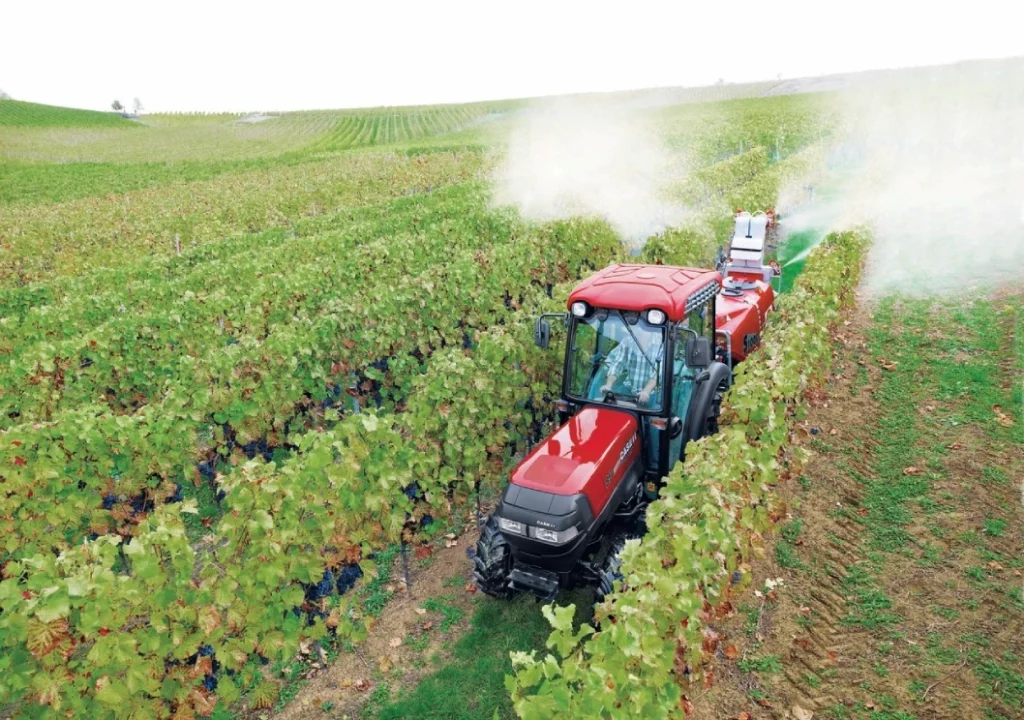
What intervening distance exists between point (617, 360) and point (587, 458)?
1211 mm

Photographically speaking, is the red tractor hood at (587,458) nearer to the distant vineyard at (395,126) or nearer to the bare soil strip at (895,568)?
the bare soil strip at (895,568)

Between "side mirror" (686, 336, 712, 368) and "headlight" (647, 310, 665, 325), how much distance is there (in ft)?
1.10

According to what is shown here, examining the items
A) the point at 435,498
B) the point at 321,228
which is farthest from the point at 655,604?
the point at 321,228

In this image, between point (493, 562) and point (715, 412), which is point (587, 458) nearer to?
point (493, 562)

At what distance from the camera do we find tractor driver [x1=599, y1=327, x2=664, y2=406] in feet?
21.3

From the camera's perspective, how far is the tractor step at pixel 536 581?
5.93m

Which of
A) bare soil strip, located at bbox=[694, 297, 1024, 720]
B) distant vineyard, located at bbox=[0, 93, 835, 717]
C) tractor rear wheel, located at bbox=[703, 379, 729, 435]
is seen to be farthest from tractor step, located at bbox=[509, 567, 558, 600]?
tractor rear wheel, located at bbox=[703, 379, 729, 435]

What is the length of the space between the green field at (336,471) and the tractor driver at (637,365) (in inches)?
51.2

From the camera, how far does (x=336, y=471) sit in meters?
6.05

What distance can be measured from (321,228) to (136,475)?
47.1 feet

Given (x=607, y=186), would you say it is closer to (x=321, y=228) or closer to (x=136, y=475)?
(x=321, y=228)

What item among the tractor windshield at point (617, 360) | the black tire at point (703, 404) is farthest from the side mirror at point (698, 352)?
the black tire at point (703, 404)

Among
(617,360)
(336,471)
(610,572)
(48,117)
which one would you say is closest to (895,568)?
(610,572)

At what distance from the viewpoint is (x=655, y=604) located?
4.68 metres
